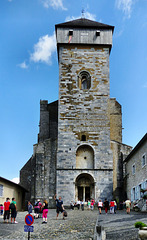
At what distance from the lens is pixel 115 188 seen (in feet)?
105

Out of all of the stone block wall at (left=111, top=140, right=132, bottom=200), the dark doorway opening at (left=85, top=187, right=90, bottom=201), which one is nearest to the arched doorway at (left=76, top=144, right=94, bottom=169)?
the dark doorway opening at (left=85, top=187, right=90, bottom=201)

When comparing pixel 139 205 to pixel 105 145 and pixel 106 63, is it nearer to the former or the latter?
pixel 105 145

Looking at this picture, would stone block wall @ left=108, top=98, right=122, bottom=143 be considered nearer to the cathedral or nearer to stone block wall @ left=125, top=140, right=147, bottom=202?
the cathedral

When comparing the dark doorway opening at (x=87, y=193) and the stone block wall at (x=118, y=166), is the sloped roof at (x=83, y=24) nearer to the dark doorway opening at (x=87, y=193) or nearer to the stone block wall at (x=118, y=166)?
the stone block wall at (x=118, y=166)

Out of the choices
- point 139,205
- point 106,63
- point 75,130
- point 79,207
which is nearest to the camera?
point 139,205

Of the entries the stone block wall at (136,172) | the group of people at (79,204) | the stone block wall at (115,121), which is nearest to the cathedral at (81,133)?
the group of people at (79,204)

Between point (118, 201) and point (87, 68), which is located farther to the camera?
point (87, 68)

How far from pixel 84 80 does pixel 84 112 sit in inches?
142

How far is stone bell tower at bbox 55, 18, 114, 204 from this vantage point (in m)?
31.1

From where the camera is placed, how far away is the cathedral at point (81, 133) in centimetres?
3121

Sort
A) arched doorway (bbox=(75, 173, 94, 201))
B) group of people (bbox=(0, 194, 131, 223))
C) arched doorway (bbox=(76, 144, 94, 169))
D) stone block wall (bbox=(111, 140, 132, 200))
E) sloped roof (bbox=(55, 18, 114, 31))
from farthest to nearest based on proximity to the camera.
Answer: sloped roof (bbox=(55, 18, 114, 31)) → stone block wall (bbox=(111, 140, 132, 200)) → arched doorway (bbox=(76, 144, 94, 169)) → arched doorway (bbox=(75, 173, 94, 201)) → group of people (bbox=(0, 194, 131, 223))

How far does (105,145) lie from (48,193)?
6.89m

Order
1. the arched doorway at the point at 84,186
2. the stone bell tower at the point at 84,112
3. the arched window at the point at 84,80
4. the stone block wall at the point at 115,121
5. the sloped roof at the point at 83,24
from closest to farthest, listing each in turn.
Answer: the stone bell tower at the point at 84,112 → the arched doorway at the point at 84,186 → the arched window at the point at 84,80 → the sloped roof at the point at 83,24 → the stone block wall at the point at 115,121

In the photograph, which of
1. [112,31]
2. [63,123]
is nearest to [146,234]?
[63,123]
